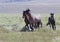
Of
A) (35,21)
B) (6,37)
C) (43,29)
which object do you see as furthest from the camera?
(35,21)

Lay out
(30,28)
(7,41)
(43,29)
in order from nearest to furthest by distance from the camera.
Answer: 1. (7,41)
2. (43,29)
3. (30,28)

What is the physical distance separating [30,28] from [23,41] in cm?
836

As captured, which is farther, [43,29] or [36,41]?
[43,29]

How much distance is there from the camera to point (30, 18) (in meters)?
23.9

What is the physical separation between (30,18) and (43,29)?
9.39ft

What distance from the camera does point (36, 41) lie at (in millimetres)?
14812

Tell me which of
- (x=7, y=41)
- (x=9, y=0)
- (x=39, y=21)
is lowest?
(x=9, y=0)

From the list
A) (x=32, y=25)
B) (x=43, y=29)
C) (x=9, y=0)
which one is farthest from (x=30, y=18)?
Answer: (x=9, y=0)

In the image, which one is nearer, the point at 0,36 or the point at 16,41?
the point at 16,41

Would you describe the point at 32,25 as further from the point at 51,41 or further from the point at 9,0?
the point at 9,0

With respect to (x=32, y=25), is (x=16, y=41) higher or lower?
higher

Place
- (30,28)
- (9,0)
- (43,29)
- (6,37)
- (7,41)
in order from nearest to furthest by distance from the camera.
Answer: (7,41) → (6,37) → (43,29) → (30,28) → (9,0)

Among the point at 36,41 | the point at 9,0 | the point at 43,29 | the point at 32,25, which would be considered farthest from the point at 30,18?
the point at 9,0

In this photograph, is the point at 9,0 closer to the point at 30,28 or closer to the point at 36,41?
the point at 30,28
